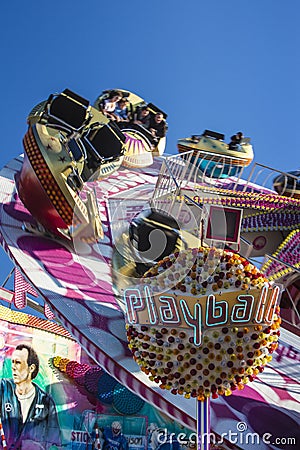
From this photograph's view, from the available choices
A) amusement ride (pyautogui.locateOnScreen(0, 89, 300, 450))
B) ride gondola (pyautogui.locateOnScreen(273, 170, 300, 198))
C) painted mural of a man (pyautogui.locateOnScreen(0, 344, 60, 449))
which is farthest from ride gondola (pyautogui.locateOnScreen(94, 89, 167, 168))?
painted mural of a man (pyautogui.locateOnScreen(0, 344, 60, 449))

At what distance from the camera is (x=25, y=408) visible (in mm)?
11586

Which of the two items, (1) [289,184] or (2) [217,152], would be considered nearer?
(1) [289,184]

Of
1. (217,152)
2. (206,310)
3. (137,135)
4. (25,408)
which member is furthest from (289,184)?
(206,310)

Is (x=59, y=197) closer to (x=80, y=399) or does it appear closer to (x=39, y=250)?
(x=39, y=250)

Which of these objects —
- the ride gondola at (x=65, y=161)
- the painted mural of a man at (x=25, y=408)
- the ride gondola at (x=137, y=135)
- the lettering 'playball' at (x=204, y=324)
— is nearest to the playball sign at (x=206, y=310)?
the lettering 'playball' at (x=204, y=324)

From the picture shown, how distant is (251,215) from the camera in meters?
11.1

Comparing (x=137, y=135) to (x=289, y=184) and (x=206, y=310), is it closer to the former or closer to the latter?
(x=289, y=184)

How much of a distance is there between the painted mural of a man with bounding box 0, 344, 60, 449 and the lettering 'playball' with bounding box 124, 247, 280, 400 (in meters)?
6.36

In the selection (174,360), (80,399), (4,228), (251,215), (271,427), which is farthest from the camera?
(80,399)

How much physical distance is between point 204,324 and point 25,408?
6967 mm

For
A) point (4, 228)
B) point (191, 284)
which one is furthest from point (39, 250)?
point (191, 284)

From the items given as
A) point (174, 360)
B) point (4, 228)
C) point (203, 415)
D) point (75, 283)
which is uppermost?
point (4, 228)

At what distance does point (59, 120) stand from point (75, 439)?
544cm

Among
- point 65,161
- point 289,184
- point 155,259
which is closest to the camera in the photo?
point 155,259
